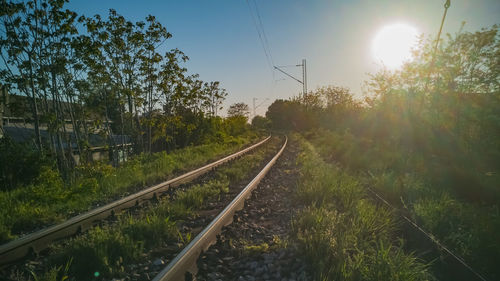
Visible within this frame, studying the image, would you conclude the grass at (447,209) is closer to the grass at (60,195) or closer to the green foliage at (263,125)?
the grass at (60,195)

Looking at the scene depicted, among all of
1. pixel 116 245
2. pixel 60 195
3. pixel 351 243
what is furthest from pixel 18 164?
pixel 351 243

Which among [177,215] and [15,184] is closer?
[177,215]

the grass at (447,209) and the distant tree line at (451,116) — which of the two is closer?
the grass at (447,209)

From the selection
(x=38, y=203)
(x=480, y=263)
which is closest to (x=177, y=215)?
(x=38, y=203)

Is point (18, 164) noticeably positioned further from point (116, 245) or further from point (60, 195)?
point (116, 245)

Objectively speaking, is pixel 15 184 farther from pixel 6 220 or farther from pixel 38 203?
pixel 6 220

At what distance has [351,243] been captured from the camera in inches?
118

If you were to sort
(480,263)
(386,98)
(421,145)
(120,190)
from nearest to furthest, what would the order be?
(480,263) < (120,190) < (421,145) < (386,98)

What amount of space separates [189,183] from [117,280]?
14.1 feet

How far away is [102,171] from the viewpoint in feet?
24.2

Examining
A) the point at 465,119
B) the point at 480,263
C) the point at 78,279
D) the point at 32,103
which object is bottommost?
the point at 480,263

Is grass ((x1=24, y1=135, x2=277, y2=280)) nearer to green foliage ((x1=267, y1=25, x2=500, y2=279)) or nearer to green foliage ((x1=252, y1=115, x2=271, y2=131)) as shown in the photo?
green foliage ((x1=267, y1=25, x2=500, y2=279))

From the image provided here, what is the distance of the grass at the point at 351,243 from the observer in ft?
8.00

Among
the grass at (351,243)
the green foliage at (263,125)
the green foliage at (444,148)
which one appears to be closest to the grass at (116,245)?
the grass at (351,243)
